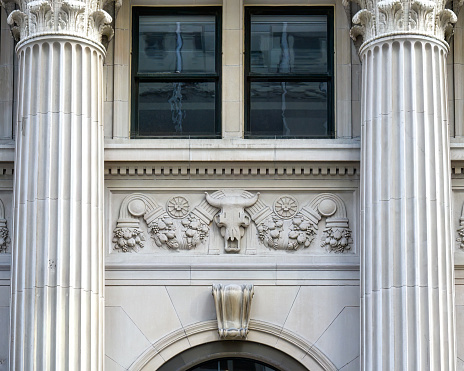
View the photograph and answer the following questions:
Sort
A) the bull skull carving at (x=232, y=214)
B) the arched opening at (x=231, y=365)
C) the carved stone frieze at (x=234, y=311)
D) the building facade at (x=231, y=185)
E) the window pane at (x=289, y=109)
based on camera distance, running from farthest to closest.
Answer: the window pane at (x=289, y=109), the bull skull carving at (x=232, y=214), the arched opening at (x=231, y=365), the carved stone frieze at (x=234, y=311), the building facade at (x=231, y=185)

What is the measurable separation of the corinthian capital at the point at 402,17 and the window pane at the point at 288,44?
5.65 feet

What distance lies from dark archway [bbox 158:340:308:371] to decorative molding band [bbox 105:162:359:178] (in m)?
2.89

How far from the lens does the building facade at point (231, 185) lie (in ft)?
71.3

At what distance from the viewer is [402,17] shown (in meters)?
22.5

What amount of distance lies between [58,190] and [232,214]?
3072mm

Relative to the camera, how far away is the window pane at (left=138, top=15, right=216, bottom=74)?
2447cm

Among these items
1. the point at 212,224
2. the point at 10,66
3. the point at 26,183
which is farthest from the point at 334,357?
the point at 10,66

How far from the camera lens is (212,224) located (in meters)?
23.4

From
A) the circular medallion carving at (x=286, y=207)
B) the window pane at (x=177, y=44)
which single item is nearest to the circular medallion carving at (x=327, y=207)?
the circular medallion carving at (x=286, y=207)

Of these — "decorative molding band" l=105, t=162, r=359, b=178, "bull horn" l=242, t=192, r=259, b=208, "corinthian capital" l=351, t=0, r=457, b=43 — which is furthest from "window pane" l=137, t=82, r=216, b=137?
"corinthian capital" l=351, t=0, r=457, b=43

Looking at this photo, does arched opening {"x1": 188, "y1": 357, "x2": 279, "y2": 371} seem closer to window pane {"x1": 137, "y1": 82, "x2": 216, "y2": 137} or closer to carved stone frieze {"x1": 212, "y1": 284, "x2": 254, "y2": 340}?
carved stone frieze {"x1": 212, "y1": 284, "x2": 254, "y2": 340}

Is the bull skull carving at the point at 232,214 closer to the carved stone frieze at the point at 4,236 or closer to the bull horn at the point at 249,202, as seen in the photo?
the bull horn at the point at 249,202

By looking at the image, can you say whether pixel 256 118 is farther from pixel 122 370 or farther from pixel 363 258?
pixel 122 370

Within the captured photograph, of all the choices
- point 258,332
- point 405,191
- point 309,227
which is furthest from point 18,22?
point 405,191
